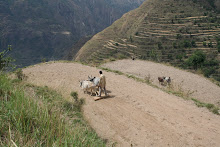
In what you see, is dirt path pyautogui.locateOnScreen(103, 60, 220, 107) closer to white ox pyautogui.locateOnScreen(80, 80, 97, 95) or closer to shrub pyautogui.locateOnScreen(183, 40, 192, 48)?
white ox pyautogui.locateOnScreen(80, 80, 97, 95)

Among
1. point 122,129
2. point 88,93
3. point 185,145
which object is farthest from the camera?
point 88,93

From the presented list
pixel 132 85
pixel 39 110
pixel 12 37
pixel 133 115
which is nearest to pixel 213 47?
pixel 132 85

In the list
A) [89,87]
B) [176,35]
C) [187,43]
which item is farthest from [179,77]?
[176,35]

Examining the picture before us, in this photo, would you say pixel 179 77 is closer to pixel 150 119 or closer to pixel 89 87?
pixel 89 87

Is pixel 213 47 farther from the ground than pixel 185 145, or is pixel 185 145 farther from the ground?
pixel 213 47

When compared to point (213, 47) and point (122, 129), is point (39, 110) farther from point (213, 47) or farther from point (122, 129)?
point (213, 47)

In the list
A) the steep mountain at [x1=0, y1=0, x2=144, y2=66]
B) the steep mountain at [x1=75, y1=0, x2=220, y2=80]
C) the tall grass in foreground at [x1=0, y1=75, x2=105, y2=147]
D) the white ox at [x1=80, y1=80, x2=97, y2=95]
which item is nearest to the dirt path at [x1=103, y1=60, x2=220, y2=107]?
the white ox at [x1=80, y1=80, x2=97, y2=95]

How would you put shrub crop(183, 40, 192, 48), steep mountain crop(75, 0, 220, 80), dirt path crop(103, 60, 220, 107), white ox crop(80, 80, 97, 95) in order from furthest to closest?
shrub crop(183, 40, 192, 48) → steep mountain crop(75, 0, 220, 80) → dirt path crop(103, 60, 220, 107) → white ox crop(80, 80, 97, 95)

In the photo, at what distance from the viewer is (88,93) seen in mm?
6504

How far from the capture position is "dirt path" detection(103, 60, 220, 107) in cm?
968

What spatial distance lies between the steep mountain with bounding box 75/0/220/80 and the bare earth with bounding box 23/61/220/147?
3308cm

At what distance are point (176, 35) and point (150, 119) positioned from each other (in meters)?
53.2

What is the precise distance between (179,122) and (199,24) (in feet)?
184

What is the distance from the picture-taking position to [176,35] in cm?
5209
